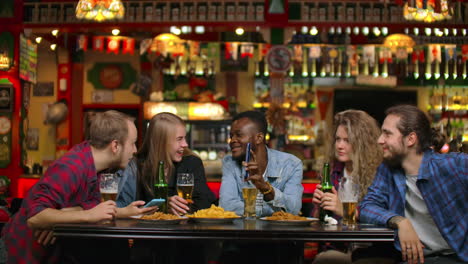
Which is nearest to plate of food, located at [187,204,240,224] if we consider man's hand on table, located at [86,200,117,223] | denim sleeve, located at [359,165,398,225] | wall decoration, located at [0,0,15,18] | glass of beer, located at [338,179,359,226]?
man's hand on table, located at [86,200,117,223]

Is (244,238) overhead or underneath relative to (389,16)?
underneath

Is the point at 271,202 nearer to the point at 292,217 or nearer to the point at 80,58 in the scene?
the point at 292,217

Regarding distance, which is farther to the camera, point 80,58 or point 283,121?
point 80,58

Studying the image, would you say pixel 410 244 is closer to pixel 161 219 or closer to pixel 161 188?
pixel 161 219

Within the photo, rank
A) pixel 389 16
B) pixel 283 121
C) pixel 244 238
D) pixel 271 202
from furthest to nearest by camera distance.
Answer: pixel 283 121 → pixel 389 16 → pixel 271 202 → pixel 244 238

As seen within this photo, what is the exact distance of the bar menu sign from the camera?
958cm

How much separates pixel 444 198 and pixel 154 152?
1689 mm

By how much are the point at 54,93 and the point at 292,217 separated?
10.3 m

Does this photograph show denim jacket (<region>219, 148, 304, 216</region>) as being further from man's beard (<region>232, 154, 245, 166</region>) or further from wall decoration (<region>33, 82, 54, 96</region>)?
wall decoration (<region>33, 82, 54, 96</region>)

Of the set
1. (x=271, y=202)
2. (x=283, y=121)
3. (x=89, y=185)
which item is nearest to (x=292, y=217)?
(x=271, y=202)

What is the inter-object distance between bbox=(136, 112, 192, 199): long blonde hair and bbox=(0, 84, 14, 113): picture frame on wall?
19.5 ft

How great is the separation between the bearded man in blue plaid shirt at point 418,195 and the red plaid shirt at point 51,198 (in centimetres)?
135

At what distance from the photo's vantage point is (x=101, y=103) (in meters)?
12.8

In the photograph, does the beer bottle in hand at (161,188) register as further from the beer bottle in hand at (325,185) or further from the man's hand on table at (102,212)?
the beer bottle in hand at (325,185)
